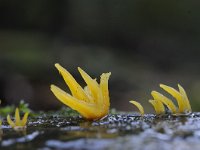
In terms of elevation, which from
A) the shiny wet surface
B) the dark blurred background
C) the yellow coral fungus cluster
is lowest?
the shiny wet surface

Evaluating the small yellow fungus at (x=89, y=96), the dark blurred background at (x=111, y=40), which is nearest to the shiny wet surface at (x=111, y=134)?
the small yellow fungus at (x=89, y=96)

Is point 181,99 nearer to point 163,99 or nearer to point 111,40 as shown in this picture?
point 163,99

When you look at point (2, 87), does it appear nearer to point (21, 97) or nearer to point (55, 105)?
point (21, 97)

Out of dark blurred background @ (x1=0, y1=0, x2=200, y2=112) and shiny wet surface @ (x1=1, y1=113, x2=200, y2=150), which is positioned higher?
dark blurred background @ (x1=0, y1=0, x2=200, y2=112)

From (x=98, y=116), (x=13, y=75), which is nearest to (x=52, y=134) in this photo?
(x=98, y=116)

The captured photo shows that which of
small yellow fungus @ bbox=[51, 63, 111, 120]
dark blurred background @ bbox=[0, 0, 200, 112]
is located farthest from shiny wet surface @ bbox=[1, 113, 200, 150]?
dark blurred background @ bbox=[0, 0, 200, 112]

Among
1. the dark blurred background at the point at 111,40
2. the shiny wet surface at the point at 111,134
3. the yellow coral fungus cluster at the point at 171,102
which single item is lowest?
the shiny wet surface at the point at 111,134

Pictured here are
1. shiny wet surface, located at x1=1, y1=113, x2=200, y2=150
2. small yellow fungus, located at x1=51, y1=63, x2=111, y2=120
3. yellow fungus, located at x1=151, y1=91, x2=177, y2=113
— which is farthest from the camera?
yellow fungus, located at x1=151, y1=91, x2=177, y2=113

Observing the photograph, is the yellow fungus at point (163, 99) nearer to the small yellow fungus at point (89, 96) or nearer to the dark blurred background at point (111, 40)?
the small yellow fungus at point (89, 96)

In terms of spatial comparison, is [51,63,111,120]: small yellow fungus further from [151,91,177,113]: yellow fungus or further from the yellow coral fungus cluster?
[151,91,177,113]: yellow fungus
